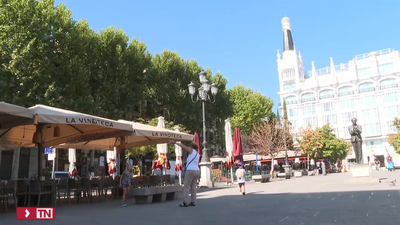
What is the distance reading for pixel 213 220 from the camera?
20.5 feet

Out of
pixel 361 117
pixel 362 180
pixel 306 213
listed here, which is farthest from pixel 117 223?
pixel 361 117

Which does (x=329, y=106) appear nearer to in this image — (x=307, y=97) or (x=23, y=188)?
(x=307, y=97)

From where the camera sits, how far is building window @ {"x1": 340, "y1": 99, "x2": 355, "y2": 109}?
71.8 metres

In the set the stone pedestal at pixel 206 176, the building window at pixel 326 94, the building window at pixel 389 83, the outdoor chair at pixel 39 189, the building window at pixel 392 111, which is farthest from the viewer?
the building window at pixel 326 94

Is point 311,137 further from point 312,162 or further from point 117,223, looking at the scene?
A: point 117,223

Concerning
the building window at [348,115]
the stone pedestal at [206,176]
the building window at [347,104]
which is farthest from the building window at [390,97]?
the stone pedestal at [206,176]

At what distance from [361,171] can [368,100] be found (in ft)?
203

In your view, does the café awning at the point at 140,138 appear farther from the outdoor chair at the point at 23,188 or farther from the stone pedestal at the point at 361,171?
the stone pedestal at the point at 361,171

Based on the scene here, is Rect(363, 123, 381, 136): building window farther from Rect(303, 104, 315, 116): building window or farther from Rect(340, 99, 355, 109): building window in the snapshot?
Rect(303, 104, 315, 116): building window

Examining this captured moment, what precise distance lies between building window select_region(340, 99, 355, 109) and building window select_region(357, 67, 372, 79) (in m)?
5.32

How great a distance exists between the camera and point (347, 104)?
7244 centimetres

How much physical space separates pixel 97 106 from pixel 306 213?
18.7 meters

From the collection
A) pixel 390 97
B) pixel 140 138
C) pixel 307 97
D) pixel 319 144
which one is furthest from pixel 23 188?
pixel 307 97

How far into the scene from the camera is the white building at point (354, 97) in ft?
222
